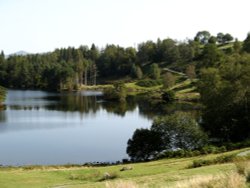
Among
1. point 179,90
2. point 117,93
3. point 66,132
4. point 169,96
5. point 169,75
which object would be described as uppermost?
point 169,75

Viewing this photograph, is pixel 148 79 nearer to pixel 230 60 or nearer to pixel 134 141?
pixel 230 60

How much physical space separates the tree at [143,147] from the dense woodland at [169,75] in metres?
0.10

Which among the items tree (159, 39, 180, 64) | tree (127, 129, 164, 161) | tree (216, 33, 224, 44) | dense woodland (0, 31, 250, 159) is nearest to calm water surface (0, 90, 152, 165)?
tree (127, 129, 164, 161)

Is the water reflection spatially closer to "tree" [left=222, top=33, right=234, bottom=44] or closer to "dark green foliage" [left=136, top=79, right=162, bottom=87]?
"dark green foliage" [left=136, top=79, right=162, bottom=87]

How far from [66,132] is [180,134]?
2274 cm

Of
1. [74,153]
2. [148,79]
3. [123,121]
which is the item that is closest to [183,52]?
[148,79]

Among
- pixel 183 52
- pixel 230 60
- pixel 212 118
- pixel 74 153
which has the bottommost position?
pixel 74 153

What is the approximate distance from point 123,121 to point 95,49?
127399 mm

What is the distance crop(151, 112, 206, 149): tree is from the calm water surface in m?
5.39

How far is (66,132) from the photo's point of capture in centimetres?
5794

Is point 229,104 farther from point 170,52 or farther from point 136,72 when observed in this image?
point 170,52

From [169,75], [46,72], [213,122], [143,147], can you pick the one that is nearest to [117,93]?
[169,75]

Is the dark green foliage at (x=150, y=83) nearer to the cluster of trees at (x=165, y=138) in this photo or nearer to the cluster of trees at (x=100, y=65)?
the cluster of trees at (x=100, y=65)

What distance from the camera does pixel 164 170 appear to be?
26.7 m
